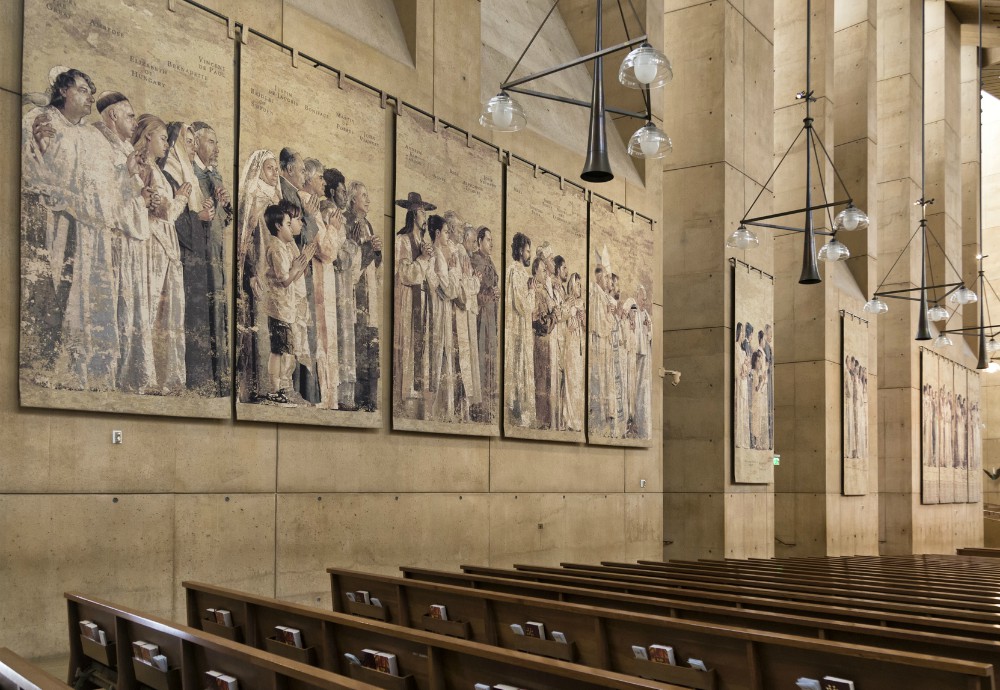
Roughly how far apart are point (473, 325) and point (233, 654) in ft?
19.0

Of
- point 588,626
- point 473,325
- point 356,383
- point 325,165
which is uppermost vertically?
point 325,165

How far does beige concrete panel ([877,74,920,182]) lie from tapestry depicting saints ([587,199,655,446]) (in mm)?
11225

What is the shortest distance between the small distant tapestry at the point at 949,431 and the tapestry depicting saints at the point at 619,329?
11478mm

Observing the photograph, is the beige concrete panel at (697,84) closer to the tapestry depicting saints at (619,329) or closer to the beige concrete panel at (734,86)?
the beige concrete panel at (734,86)

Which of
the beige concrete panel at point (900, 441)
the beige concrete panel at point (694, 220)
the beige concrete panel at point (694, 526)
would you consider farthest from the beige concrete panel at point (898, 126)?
the beige concrete panel at point (694, 526)

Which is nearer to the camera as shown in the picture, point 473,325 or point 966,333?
point 473,325

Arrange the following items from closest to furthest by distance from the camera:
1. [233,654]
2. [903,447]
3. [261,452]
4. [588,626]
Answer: [233,654] → [588,626] → [261,452] → [903,447]

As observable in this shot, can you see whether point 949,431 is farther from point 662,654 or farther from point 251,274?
point 662,654

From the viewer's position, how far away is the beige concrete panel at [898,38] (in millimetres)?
19828

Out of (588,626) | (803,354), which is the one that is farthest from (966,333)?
(588,626)

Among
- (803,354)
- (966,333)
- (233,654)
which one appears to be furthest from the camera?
(966,333)

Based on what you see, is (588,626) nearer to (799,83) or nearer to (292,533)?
(292,533)

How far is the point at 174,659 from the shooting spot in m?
3.22

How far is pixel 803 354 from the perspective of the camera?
633 inches
